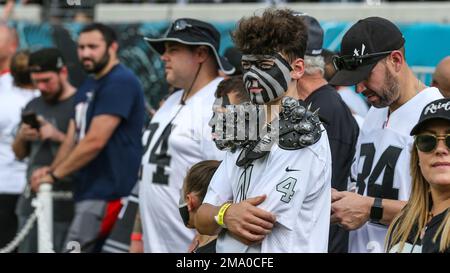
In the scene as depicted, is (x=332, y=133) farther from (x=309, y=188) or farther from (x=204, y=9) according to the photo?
(x=204, y=9)

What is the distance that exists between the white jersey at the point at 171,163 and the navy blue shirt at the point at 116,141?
4.43 feet

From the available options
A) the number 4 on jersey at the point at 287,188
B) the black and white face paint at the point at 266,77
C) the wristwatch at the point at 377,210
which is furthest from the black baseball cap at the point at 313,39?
the number 4 on jersey at the point at 287,188

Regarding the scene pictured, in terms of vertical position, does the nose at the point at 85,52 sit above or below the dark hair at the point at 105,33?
below

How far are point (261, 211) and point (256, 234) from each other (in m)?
0.10

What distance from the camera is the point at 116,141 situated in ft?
25.4

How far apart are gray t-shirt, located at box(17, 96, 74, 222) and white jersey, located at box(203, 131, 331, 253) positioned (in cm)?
427

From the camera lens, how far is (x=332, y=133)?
16.9 feet

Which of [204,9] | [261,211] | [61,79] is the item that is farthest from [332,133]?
[204,9]

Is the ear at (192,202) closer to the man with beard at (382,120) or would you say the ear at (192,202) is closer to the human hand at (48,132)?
the man with beard at (382,120)

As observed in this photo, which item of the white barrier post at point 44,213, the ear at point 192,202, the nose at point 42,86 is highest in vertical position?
the nose at point 42,86

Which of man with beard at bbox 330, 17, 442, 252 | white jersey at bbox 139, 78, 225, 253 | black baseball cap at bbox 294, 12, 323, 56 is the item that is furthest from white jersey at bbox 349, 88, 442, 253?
white jersey at bbox 139, 78, 225, 253

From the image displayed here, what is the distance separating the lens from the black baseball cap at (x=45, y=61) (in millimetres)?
8398

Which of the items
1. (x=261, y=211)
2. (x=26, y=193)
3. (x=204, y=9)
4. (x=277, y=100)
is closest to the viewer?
(x=261, y=211)
